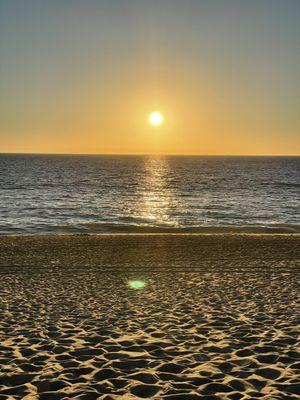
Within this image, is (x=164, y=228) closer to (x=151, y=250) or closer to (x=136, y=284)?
(x=151, y=250)

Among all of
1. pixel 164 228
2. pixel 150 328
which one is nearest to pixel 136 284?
pixel 150 328

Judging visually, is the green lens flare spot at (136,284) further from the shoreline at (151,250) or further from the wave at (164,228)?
the wave at (164,228)

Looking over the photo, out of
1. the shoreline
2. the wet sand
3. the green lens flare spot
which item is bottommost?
the shoreline

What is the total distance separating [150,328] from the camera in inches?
360

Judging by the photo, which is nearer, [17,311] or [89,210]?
[17,311]

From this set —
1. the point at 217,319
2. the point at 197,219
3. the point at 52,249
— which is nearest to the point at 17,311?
the point at 217,319

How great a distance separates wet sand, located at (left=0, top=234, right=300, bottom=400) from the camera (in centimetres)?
630

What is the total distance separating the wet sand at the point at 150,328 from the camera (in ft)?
20.7

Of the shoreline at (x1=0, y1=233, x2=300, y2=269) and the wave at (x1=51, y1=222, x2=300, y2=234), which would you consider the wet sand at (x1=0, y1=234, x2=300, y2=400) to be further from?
the wave at (x1=51, y1=222, x2=300, y2=234)

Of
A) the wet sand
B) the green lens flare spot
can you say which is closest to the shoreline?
the wet sand

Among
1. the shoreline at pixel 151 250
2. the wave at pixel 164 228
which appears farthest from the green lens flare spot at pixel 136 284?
the wave at pixel 164 228

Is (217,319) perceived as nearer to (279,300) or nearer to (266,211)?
(279,300)

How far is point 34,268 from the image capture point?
1716cm

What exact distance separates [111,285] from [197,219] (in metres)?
26.2
